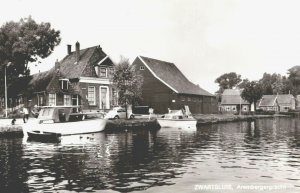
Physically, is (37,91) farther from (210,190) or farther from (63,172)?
(210,190)

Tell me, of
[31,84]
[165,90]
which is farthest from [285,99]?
[31,84]

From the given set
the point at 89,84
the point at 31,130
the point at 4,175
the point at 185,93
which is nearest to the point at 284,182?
the point at 4,175

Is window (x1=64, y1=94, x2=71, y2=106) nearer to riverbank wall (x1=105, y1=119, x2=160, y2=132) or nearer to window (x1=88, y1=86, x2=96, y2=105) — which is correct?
window (x1=88, y1=86, x2=96, y2=105)

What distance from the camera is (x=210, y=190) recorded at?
11.1 m

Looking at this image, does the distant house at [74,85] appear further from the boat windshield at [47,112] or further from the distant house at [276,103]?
the distant house at [276,103]

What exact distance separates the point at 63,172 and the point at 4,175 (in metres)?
2.29

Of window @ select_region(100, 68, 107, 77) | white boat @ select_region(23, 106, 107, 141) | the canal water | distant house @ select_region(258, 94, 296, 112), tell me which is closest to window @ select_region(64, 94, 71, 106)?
window @ select_region(100, 68, 107, 77)

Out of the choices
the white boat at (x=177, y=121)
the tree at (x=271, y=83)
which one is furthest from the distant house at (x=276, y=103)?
the white boat at (x=177, y=121)

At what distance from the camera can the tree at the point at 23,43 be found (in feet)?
150

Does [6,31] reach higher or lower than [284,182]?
higher

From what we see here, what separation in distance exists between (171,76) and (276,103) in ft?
214

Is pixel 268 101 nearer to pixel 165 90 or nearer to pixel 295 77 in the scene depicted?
pixel 295 77

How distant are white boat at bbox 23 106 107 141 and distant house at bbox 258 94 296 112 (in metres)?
89.6

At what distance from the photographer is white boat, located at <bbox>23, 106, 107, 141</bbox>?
28461 mm
